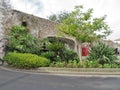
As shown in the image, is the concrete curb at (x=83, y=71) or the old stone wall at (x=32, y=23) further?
the old stone wall at (x=32, y=23)

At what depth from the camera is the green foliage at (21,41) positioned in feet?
52.8

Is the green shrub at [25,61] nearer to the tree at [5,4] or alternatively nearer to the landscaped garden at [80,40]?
the landscaped garden at [80,40]

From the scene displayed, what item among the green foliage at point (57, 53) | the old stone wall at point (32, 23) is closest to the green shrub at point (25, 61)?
the green foliage at point (57, 53)

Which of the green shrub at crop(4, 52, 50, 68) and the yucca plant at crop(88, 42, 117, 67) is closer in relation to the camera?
the green shrub at crop(4, 52, 50, 68)

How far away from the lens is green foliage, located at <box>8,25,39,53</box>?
52.8 ft

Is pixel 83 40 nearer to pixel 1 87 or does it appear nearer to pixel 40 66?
pixel 40 66

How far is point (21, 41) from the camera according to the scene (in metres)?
16.3

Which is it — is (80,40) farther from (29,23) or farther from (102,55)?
(29,23)

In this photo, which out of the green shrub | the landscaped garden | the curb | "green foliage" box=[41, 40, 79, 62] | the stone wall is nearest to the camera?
the curb

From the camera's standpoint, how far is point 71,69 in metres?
14.0

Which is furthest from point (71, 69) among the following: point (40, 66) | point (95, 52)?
point (95, 52)

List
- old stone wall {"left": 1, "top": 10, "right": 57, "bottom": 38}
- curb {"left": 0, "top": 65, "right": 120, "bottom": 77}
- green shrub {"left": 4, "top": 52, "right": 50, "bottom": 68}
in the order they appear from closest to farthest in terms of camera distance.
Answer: curb {"left": 0, "top": 65, "right": 120, "bottom": 77}, green shrub {"left": 4, "top": 52, "right": 50, "bottom": 68}, old stone wall {"left": 1, "top": 10, "right": 57, "bottom": 38}

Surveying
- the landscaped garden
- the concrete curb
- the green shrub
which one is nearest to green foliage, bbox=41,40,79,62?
the landscaped garden

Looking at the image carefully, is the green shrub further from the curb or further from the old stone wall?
the old stone wall
